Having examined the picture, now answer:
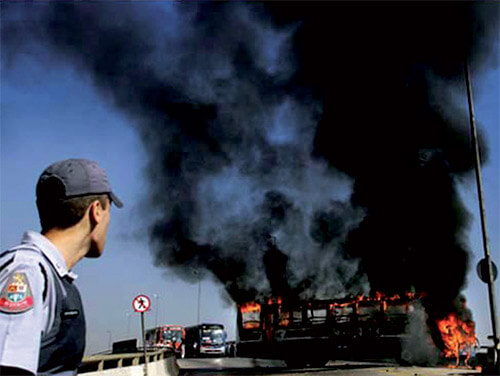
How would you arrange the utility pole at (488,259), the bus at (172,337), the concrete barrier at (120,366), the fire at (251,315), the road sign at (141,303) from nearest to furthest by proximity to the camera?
the concrete barrier at (120,366) < the utility pole at (488,259) < the road sign at (141,303) < the fire at (251,315) < the bus at (172,337)

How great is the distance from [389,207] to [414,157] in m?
3.49

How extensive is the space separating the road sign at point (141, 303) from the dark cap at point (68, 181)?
53.0ft

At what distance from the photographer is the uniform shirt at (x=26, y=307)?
1.40 meters

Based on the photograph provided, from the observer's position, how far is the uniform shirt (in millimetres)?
1401

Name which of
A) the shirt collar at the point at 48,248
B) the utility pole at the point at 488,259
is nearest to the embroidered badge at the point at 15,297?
the shirt collar at the point at 48,248

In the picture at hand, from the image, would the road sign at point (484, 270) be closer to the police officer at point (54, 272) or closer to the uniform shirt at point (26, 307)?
the police officer at point (54, 272)

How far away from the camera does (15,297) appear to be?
1.41 metres

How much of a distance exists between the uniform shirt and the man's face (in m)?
0.19

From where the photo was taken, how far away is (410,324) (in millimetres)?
22469

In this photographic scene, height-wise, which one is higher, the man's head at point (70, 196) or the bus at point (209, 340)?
the man's head at point (70, 196)

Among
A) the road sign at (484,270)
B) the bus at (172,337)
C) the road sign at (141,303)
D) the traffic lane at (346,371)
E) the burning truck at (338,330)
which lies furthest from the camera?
the bus at (172,337)

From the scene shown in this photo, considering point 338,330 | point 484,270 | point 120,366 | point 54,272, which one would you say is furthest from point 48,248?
point 338,330

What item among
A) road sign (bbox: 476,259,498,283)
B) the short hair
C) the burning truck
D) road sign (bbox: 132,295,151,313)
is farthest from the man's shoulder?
the burning truck

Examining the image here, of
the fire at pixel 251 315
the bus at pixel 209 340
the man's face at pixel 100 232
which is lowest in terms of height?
the bus at pixel 209 340
